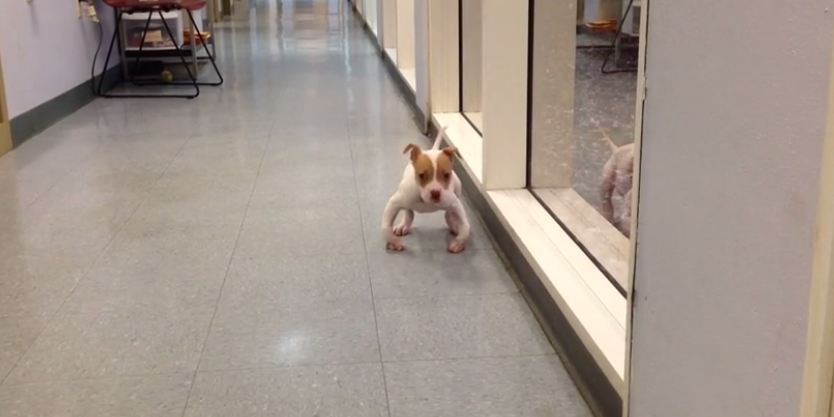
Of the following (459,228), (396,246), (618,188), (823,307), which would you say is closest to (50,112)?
(396,246)

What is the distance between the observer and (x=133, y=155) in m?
4.39

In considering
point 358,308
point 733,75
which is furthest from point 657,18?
point 358,308

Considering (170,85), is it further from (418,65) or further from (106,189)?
(106,189)

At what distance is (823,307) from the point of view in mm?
962

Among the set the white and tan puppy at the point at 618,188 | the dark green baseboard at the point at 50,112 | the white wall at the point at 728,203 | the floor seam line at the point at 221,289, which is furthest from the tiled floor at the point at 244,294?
the white wall at the point at 728,203

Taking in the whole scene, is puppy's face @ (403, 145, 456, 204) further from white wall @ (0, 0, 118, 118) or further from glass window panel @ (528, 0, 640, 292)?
white wall @ (0, 0, 118, 118)

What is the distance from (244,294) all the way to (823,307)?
6.16ft

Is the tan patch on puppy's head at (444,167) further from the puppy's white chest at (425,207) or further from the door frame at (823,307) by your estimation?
the door frame at (823,307)

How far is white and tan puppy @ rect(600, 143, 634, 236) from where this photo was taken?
2.71m

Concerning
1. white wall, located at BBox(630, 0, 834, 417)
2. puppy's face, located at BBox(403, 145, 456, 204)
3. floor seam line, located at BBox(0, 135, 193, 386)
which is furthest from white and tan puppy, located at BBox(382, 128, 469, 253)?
white wall, located at BBox(630, 0, 834, 417)

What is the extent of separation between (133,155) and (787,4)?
3851 millimetres

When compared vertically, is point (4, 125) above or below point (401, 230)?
above

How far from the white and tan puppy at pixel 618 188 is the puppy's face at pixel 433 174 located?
0.51 m

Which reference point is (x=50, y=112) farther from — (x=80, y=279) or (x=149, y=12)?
(x=80, y=279)
